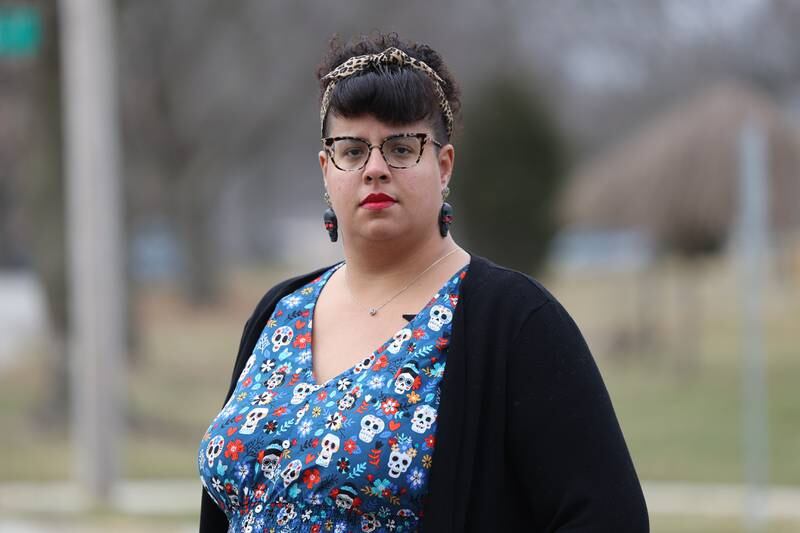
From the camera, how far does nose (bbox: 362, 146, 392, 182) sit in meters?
2.32

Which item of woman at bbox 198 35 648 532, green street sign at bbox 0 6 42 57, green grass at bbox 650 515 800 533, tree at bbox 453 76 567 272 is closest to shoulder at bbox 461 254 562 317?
woman at bbox 198 35 648 532

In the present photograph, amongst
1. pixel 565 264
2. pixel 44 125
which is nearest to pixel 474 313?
pixel 44 125

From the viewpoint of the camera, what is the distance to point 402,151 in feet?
7.70

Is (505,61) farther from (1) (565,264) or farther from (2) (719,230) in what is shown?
(1) (565,264)

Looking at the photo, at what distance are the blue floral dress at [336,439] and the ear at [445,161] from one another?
0.67 ft

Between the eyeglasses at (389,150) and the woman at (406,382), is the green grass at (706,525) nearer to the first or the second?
the woman at (406,382)

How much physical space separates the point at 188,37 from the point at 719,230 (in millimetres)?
11594

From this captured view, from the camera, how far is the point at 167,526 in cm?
783

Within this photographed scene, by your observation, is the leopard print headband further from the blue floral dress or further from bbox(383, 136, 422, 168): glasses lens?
the blue floral dress

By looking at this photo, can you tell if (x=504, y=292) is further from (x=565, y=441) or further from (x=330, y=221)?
(x=330, y=221)

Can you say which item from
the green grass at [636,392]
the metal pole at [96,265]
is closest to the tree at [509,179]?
the green grass at [636,392]

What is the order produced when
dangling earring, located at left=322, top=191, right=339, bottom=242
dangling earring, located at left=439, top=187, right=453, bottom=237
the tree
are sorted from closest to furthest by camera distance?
dangling earring, located at left=439, top=187, right=453, bottom=237
dangling earring, located at left=322, top=191, right=339, bottom=242
the tree

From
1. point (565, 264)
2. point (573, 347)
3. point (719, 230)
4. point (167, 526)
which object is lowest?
point (167, 526)

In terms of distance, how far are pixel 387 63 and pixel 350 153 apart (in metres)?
0.18
